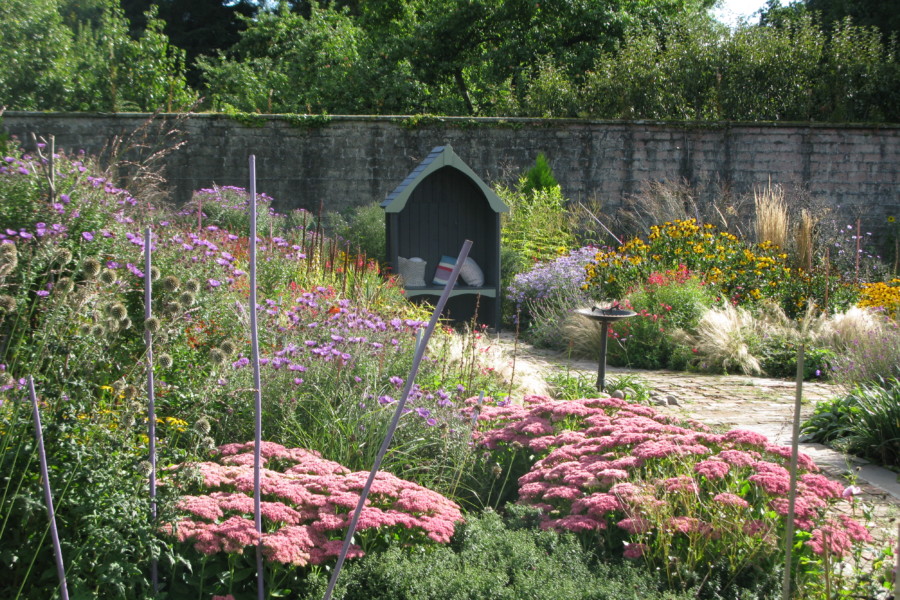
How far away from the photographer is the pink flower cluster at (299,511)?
2.47 metres

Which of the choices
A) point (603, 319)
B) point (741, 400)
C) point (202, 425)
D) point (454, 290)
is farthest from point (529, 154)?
point (202, 425)

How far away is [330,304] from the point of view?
18.0ft

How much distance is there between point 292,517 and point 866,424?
3.49 metres

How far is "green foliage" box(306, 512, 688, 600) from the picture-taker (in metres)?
2.48

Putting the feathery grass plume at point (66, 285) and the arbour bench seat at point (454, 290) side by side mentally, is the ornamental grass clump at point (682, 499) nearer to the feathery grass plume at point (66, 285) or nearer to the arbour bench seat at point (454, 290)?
the feathery grass plume at point (66, 285)

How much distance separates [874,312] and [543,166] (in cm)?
540

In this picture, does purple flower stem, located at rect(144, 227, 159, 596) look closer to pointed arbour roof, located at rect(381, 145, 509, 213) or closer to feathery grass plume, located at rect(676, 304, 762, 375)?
feathery grass plume, located at rect(676, 304, 762, 375)

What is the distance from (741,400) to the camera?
6117 mm

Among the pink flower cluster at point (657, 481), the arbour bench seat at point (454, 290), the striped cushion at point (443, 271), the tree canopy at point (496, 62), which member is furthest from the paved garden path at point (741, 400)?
the tree canopy at point (496, 62)

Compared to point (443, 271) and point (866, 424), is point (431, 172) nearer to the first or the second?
point (443, 271)

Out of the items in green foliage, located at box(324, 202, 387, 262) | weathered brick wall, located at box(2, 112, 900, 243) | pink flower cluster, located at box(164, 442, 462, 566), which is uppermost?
weathered brick wall, located at box(2, 112, 900, 243)

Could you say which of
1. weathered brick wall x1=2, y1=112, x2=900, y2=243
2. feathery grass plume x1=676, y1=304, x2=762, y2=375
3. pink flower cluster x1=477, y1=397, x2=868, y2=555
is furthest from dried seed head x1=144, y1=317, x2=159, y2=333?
weathered brick wall x1=2, y1=112, x2=900, y2=243

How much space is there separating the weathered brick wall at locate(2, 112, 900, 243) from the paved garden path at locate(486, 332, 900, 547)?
5328 mm

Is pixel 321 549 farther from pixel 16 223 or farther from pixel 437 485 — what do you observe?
pixel 16 223
